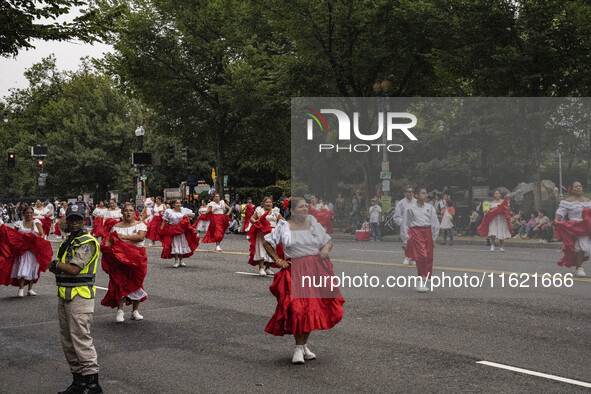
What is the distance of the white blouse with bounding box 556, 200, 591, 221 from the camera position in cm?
1485

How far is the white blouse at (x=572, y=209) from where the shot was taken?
14.9m

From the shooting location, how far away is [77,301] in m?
7.09

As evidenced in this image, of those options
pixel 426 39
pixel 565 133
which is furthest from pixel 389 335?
pixel 426 39

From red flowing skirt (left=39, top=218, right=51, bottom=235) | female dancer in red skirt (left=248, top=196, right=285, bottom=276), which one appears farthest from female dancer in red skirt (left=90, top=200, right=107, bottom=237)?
female dancer in red skirt (left=248, top=196, right=285, bottom=276)

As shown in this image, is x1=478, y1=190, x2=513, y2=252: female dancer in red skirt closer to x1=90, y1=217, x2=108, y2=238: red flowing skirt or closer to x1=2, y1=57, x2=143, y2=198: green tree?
x1=90, y1=217, x2=108, y2=238: red flowing skirt

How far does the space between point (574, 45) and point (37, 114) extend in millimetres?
61743

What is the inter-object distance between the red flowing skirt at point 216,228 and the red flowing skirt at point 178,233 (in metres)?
4.54

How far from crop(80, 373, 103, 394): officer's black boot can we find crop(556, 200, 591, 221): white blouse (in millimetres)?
10935

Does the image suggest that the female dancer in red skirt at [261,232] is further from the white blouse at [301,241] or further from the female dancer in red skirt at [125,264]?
the white blouse at [301,241]

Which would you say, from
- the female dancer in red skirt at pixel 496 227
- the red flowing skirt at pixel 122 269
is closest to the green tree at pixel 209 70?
the female dancer in red skirt at pixel 496 227

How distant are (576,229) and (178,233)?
993 centimetres


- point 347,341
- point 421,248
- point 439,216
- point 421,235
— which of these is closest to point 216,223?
point 421,235

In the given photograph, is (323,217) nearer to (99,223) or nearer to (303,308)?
(303,308)

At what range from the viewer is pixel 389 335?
9.47 metres
